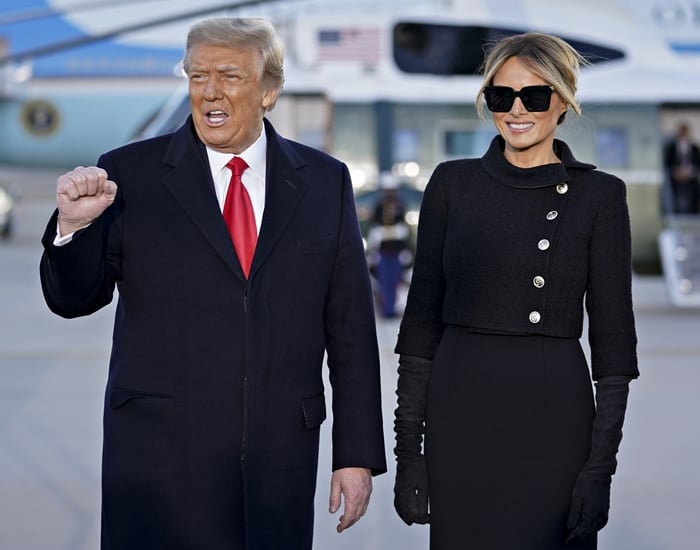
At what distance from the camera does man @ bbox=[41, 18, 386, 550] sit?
267cm

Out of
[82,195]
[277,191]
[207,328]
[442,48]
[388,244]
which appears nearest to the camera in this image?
[82,195]

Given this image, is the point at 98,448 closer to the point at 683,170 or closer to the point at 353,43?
the point at 353,43

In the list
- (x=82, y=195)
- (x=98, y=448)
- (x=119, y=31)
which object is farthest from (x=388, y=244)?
(x=82, y=195)

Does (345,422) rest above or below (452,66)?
below

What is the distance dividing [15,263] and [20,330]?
5.97 metres

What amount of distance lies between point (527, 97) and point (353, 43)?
1055cm

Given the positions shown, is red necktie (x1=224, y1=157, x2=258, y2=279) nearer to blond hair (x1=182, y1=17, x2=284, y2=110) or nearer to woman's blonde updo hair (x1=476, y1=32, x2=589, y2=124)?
blond hair (x1=182, y1=17, x2=284, y2=110)

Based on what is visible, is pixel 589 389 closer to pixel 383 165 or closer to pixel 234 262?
pixel 234 262

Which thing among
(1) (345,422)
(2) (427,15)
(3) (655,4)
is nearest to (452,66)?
(2) (427,15)

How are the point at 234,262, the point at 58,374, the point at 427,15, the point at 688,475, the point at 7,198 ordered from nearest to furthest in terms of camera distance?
the point at 234,262 < the point at 688,475 < the point at 58,374 < the point at 427,15 < the point at 7,198

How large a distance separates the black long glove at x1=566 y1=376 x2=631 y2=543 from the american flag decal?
35.0 feet

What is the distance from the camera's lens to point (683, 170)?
13266 mm

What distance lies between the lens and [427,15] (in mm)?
13055

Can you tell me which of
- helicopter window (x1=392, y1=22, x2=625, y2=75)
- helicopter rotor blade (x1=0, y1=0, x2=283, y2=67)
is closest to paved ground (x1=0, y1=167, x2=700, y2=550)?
helicopter window (x1=392, y1=22, x2=625, y2=75)
